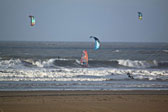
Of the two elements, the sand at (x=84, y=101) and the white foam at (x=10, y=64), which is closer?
the sand at (x=84, y=101)

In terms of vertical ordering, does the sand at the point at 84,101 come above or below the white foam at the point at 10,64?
below

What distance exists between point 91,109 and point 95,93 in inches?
87.6

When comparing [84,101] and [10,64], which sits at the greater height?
[10,64]

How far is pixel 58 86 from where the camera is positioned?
11883 mm

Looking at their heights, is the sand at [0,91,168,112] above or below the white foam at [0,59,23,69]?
below

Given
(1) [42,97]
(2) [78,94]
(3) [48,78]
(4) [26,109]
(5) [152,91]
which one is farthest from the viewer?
(3) [48,78]

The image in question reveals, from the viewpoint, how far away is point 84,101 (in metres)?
9.16

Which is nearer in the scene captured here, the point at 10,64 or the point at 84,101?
the point at 84,101

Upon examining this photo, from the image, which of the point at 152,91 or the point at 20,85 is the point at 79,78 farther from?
the point at 152,91

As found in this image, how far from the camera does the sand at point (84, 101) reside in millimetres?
8273

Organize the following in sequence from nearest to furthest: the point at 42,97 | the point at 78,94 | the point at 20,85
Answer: the point at 42,97
the point at 78,94
the point at 20,85

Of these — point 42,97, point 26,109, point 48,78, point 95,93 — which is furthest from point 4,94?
point 48,78

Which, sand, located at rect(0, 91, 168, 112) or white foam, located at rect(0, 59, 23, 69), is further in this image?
white foam, located at rect(0, 59, 23, 69)

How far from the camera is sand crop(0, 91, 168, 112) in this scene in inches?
326
